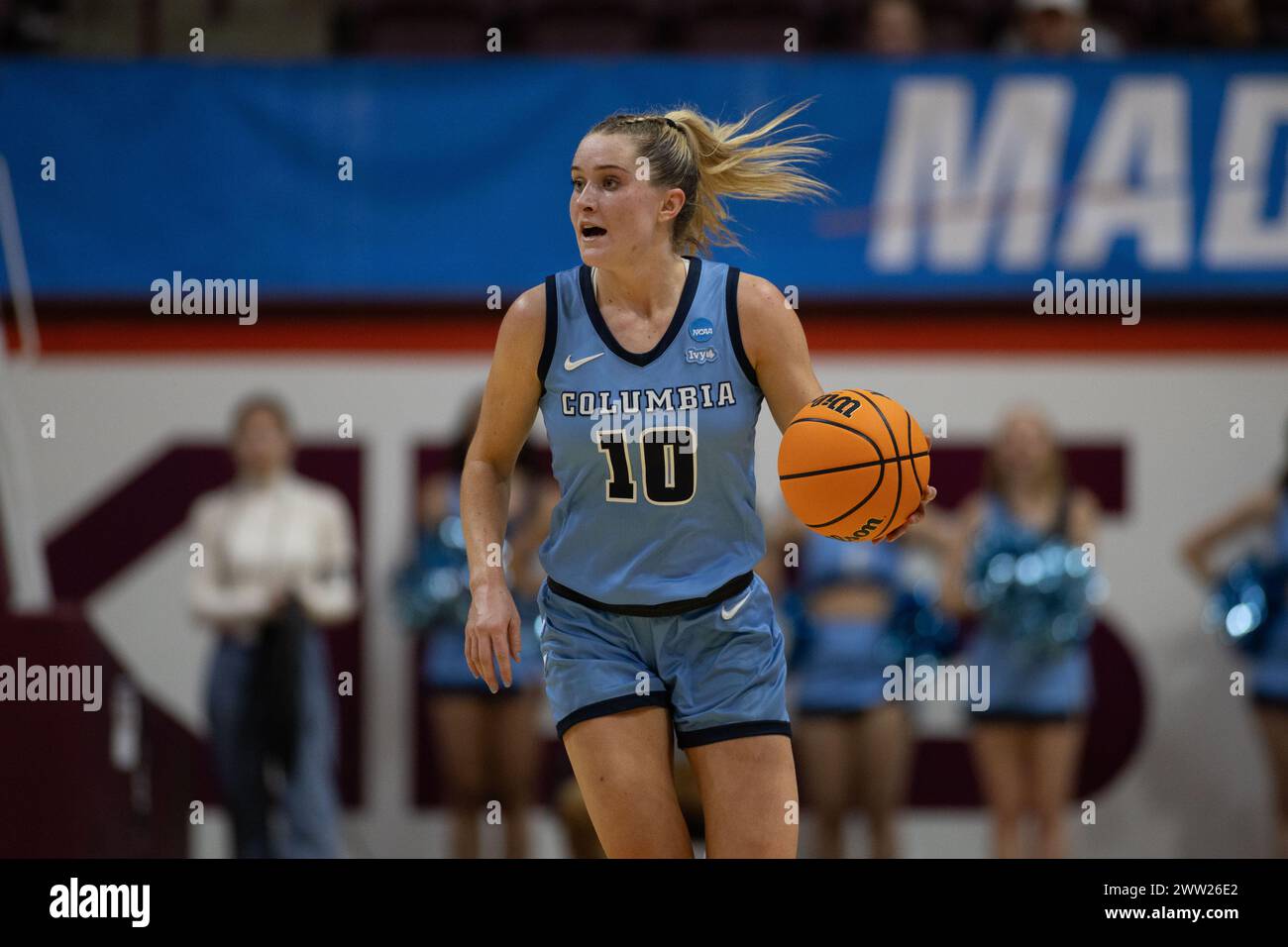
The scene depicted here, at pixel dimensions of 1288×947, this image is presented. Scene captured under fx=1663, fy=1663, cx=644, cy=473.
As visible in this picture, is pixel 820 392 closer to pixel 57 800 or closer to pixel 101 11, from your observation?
pixel 57 800

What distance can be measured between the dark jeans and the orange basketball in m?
3.90

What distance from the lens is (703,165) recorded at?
166 inches

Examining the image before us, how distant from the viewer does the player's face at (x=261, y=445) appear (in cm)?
762

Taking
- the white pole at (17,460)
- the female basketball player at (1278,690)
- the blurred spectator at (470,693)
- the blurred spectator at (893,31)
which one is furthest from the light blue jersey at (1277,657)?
the white pole at (17,460)

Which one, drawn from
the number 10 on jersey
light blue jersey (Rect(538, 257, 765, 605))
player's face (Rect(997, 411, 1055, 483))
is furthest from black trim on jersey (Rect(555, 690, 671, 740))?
player's face (Rect(997, 411, 1055, 483))

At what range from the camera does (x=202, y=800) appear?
8.12 metres

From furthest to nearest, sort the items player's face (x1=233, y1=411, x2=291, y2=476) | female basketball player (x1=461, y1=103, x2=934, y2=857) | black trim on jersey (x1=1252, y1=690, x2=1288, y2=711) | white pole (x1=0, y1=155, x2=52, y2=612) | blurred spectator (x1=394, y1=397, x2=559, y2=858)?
player's face (x1=233, y1=411, x2=291, y2=476) → blurred spectator (x1=394, y1=397, x2=559, y2=858) → black trim on jersey (x1=1252, y1=690, x2=1288, y2=711) → white pole (x1=0, y1=155, x2=52, y2=612) → female basketball player (x1=461, y1=103, x2=934, y2=857)

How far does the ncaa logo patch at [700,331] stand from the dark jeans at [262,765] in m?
3.90

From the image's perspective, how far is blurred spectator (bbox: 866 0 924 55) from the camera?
8.30m

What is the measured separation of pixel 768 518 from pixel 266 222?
285cm

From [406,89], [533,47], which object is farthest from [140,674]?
[533,47]

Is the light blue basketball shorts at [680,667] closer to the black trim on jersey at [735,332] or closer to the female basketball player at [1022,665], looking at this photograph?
the black trim on jersey at [735,332]

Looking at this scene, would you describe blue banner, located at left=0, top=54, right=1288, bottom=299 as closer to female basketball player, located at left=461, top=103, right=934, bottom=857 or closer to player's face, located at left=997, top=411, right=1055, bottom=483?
player's face, located at left=997, top=411, right=1055, bottom=483

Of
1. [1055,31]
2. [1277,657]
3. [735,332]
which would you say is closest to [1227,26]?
[1055,31]
